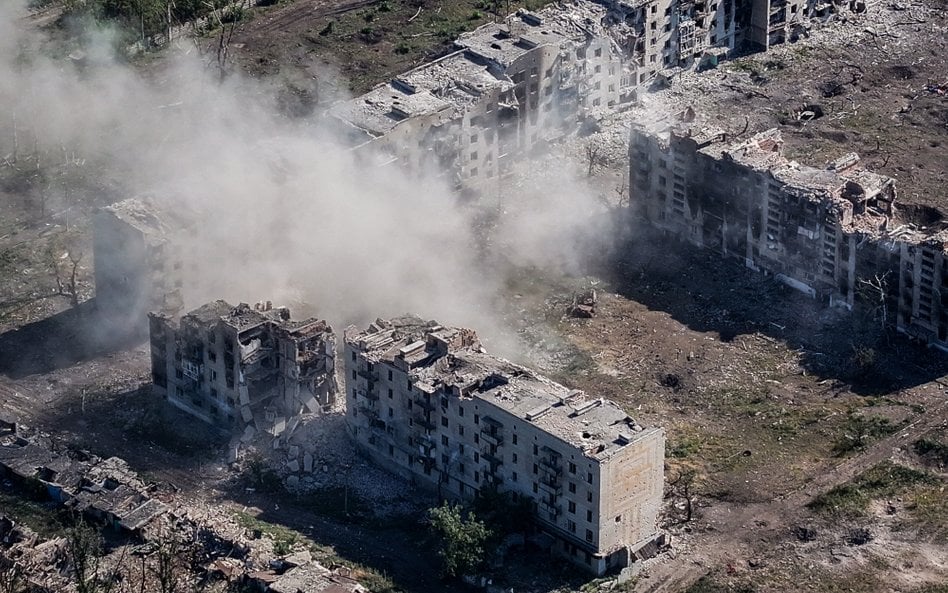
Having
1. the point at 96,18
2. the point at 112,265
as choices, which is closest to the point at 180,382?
the point at 112,265

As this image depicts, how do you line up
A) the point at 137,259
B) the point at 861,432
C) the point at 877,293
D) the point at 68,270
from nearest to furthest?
the point at 861,432 < the point at 137,259 < the point at 877,293 < the point at 68,270

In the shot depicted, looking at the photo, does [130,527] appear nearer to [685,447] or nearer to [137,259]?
[137,259]

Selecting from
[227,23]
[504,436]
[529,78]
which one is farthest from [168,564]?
[227,23]

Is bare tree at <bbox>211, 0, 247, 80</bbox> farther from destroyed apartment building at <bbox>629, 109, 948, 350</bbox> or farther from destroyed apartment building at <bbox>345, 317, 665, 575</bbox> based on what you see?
destroyed apartment building at <bbox>345, 317, 665, 575</bbox>

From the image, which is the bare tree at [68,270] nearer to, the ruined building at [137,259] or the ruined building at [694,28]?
the ruined building at [137,259]

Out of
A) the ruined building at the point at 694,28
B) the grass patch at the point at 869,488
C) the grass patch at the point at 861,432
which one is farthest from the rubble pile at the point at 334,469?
the ruined building at the point at 694,28

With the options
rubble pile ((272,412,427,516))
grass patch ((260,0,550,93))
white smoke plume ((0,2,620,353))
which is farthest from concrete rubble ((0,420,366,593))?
grass patch ((260,0,550,93))
